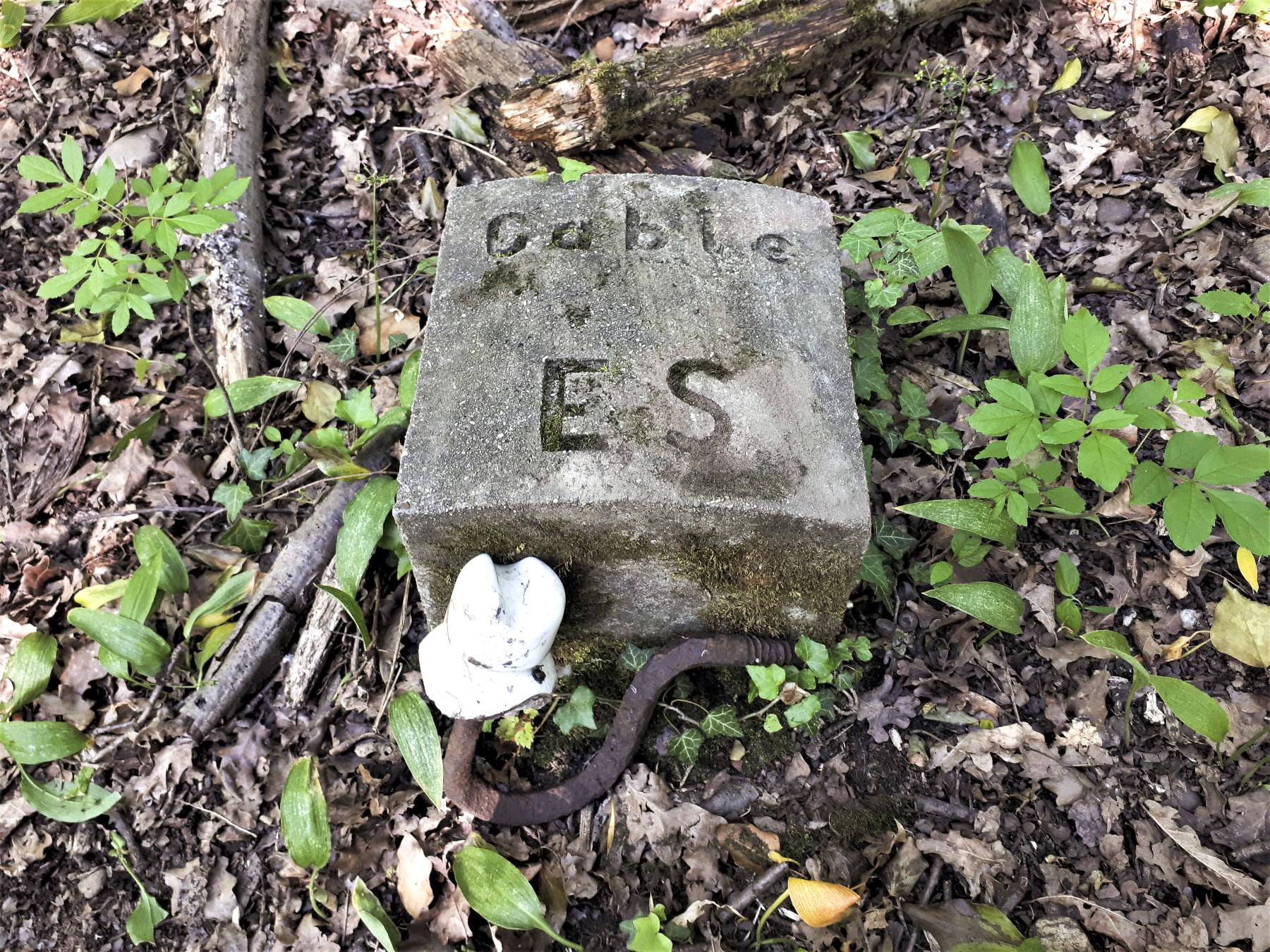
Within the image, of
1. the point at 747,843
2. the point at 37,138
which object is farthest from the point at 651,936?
the point at 37,138

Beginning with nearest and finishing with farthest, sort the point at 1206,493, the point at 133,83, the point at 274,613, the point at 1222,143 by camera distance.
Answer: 1. the point at 1206,493
2. the point at 274,613
3. the point at 1222,143
4. the point at 133,83

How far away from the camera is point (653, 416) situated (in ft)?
6.63

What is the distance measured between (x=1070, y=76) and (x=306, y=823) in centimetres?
401

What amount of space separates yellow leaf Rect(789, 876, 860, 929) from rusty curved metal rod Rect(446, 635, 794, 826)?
1.80 feet

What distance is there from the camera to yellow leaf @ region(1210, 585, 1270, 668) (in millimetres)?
2191

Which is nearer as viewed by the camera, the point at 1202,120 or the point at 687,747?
the point at 687,747

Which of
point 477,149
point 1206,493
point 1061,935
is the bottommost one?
point 1061,935

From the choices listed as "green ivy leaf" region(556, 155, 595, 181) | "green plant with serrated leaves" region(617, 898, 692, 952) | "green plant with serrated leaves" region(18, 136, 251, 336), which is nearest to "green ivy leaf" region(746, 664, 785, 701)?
"green plant with serrated leaves" region(617, 898, 692, 952)

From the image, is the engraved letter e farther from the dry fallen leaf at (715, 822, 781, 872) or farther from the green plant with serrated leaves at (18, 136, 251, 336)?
the dry fallen leaf at (715, 822, 781, 872)

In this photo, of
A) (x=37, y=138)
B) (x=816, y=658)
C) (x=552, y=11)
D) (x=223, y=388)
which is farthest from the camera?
(x=552, y=11)

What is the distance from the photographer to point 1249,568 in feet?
7.58

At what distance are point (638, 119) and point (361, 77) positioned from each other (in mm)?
1533

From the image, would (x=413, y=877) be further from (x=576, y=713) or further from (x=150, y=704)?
(x=150, y=704)

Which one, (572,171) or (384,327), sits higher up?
(572,171)
